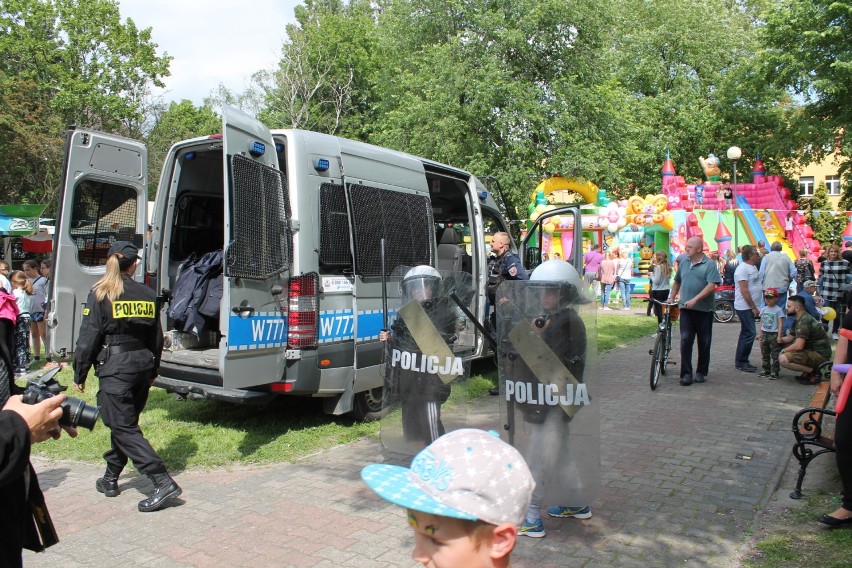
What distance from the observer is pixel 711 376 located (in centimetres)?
945

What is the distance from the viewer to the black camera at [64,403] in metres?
2.29

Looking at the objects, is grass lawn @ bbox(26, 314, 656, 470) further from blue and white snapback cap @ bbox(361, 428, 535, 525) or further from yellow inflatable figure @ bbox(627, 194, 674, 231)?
yellow inflatable figure @ bbox(627, 194, 674, 231)

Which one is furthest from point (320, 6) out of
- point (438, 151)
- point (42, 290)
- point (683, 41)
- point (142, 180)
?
point (142, 180)

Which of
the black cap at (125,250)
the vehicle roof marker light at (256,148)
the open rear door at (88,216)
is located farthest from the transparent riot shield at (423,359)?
the open rear door at (88,216)

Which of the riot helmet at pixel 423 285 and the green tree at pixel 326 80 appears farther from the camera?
the green tree at pixel 326 80

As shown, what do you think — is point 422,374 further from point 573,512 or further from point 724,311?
point 724,311

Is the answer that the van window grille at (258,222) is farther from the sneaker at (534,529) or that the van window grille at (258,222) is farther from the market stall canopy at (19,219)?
the market stall canopy at (19,219)

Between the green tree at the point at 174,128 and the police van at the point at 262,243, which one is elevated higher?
the green tree at the point at 174,128

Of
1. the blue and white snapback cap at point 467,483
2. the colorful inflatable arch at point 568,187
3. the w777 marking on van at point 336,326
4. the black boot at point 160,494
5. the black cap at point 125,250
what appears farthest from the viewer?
the colorful inflatable arch at point 568,187

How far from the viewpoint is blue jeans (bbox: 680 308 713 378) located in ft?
28.7

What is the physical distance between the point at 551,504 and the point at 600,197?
70.9 ft

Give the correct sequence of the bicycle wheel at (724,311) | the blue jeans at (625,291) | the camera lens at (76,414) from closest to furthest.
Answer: the camera lens at (76,414), the bicycle wheel at (724,311), the blue jeans at (625,291)

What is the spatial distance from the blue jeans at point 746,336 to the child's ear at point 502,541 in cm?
916

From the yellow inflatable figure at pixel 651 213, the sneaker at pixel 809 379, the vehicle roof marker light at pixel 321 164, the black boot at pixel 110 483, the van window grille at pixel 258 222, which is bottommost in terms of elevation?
the black boot at pixel 110 483
